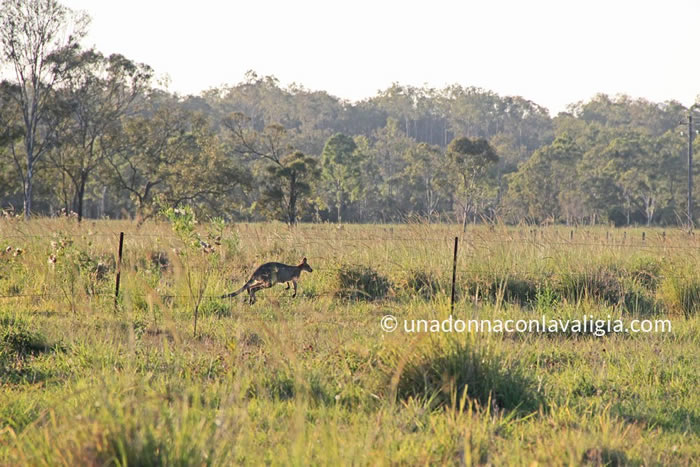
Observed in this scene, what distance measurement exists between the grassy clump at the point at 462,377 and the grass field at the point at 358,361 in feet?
0.04

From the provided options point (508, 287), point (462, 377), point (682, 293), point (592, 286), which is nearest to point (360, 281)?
point (508, 287)

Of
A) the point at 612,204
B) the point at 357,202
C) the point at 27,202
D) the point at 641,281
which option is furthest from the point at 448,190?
the point at 641,281

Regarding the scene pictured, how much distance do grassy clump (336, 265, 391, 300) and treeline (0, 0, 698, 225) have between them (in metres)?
2.39

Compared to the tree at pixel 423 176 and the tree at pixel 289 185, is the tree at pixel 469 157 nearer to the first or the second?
the tree at pixel 423 176

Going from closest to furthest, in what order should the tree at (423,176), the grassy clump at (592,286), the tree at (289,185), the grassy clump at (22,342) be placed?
the grassy clump at (22,342) < the grassy clump at (592,286) < the tree at (289,185) < the tree at (423,176)

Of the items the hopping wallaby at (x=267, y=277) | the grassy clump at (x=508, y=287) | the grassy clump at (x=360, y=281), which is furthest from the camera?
the grassy clump at (x=360, y=281)

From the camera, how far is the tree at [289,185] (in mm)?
31672

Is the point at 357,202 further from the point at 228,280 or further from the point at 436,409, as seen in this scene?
the point at 436,409

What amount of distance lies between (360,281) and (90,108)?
3127 cm

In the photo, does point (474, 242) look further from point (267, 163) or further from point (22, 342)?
point (267, 163)

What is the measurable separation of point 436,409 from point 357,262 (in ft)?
16.8

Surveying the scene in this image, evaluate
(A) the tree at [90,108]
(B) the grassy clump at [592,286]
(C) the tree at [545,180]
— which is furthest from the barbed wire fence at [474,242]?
(C) the tree at [545,180]

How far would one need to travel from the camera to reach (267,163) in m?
51.7

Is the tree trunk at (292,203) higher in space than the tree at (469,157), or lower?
lower
